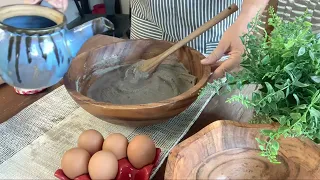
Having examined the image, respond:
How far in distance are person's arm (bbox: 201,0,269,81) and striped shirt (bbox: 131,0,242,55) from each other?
191 millimetres

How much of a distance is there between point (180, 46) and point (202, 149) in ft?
1.01

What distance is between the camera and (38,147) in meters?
0.70

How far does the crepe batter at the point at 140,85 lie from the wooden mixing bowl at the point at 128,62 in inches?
0.7

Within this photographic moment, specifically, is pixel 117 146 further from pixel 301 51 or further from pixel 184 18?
pixel 184 18

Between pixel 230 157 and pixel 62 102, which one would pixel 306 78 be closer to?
pixel 230 157

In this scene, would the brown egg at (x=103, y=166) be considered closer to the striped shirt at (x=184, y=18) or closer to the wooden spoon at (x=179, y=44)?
the wooden spoon at (x=179, y=44)

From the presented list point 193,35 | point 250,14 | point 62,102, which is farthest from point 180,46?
point 62,102

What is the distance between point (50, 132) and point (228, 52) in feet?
1.29

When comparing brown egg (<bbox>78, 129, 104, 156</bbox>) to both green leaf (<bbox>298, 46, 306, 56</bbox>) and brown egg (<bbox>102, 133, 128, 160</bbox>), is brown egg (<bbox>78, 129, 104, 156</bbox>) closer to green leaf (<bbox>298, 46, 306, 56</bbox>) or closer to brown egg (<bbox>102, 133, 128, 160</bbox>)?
brown egg (<bbox>102, 133, 128, 160</bbox>)

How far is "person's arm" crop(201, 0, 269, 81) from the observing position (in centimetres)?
75

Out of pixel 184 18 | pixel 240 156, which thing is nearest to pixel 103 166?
pixel 240 156

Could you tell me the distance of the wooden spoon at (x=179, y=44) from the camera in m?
0.77

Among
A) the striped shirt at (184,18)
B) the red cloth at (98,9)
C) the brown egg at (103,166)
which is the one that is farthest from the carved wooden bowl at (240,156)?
the red cloth at (98,9)

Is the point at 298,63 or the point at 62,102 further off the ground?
the point at 298,63
